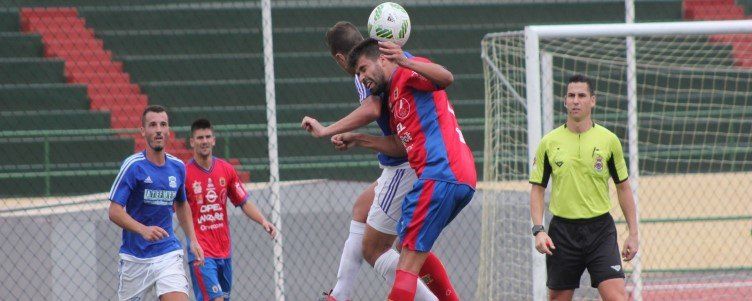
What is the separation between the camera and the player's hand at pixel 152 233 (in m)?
6.67

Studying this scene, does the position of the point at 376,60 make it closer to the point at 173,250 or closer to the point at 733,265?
the point at 173,250

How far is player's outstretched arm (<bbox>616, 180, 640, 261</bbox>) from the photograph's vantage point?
6691 mm

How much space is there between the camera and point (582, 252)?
22.2 ft

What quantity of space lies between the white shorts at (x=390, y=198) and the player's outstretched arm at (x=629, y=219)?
4.64 ft

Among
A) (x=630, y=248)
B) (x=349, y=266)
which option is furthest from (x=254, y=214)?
(x=630, y=248)

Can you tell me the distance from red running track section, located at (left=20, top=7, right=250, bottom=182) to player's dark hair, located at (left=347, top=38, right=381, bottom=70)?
309 inches

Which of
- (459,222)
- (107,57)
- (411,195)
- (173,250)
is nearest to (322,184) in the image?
(459,222)

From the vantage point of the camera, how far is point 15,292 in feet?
29.5

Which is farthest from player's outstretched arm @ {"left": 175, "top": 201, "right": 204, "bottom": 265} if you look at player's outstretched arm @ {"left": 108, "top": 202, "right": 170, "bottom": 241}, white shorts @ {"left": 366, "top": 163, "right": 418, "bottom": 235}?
white shorts @ {"left": 366, "top": 163, "right": 418, "bottom": 235}

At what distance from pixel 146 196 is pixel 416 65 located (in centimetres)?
240

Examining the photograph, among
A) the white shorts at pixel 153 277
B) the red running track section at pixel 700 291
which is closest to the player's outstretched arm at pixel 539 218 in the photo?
the white shorts at pixel 153 277

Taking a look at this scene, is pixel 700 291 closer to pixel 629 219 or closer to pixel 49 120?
pixel 629 219

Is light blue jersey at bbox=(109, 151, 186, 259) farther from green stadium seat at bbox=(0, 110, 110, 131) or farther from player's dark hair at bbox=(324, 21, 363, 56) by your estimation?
green stadium seat at bbox=(0, 110, 110, 131)

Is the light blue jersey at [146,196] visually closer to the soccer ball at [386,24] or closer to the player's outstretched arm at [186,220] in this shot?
the player's outstretched arm at [186,220]
